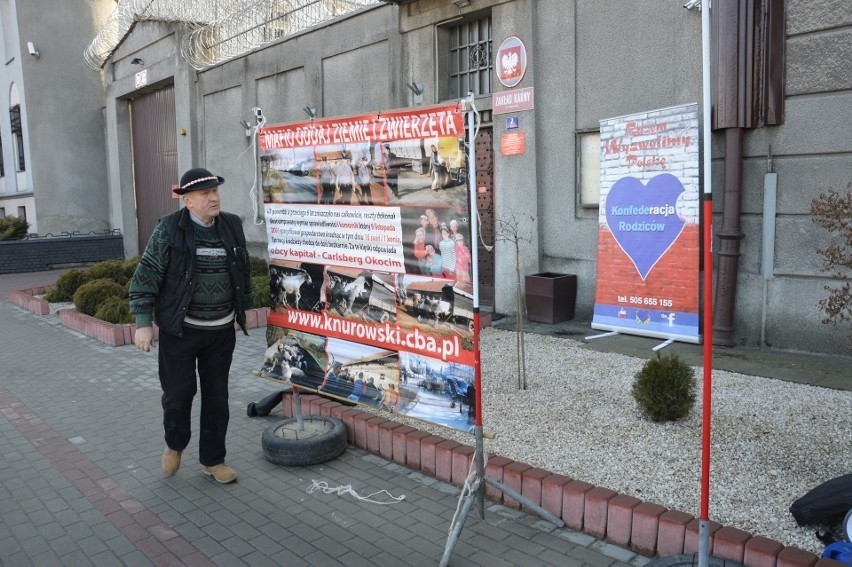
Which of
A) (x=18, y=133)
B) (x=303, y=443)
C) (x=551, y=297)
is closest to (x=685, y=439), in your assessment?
(x=303, y=443)

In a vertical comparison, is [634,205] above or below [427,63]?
below

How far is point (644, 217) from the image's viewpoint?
7738 millimetres

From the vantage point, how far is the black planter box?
28.6 feet

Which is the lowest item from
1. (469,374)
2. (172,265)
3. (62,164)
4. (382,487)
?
(382,487)

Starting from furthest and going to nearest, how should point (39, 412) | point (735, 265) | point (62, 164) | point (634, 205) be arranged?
point (62, 164), point (634, 205), point (735, 265), point (39, 412)

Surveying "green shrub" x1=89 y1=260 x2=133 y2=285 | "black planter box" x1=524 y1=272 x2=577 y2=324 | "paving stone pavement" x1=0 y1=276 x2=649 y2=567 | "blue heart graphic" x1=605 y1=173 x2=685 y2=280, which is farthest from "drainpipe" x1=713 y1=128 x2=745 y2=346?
"green shrub" x1=89 y1=260 x2=133 y2=285

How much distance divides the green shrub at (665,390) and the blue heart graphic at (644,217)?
111 inches

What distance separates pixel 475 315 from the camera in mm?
3598

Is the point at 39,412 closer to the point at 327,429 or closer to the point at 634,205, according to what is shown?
the point at 327,429

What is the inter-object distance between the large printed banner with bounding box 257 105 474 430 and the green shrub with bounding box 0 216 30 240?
18341 mm

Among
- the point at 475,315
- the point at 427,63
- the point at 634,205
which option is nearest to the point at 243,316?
the point at 475,315

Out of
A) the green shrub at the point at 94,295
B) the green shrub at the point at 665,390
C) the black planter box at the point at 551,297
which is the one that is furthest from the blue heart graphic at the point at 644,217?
the green shrub at the point at 94,295

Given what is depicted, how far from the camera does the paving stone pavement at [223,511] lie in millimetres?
3557

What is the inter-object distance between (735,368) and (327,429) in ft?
13.1
